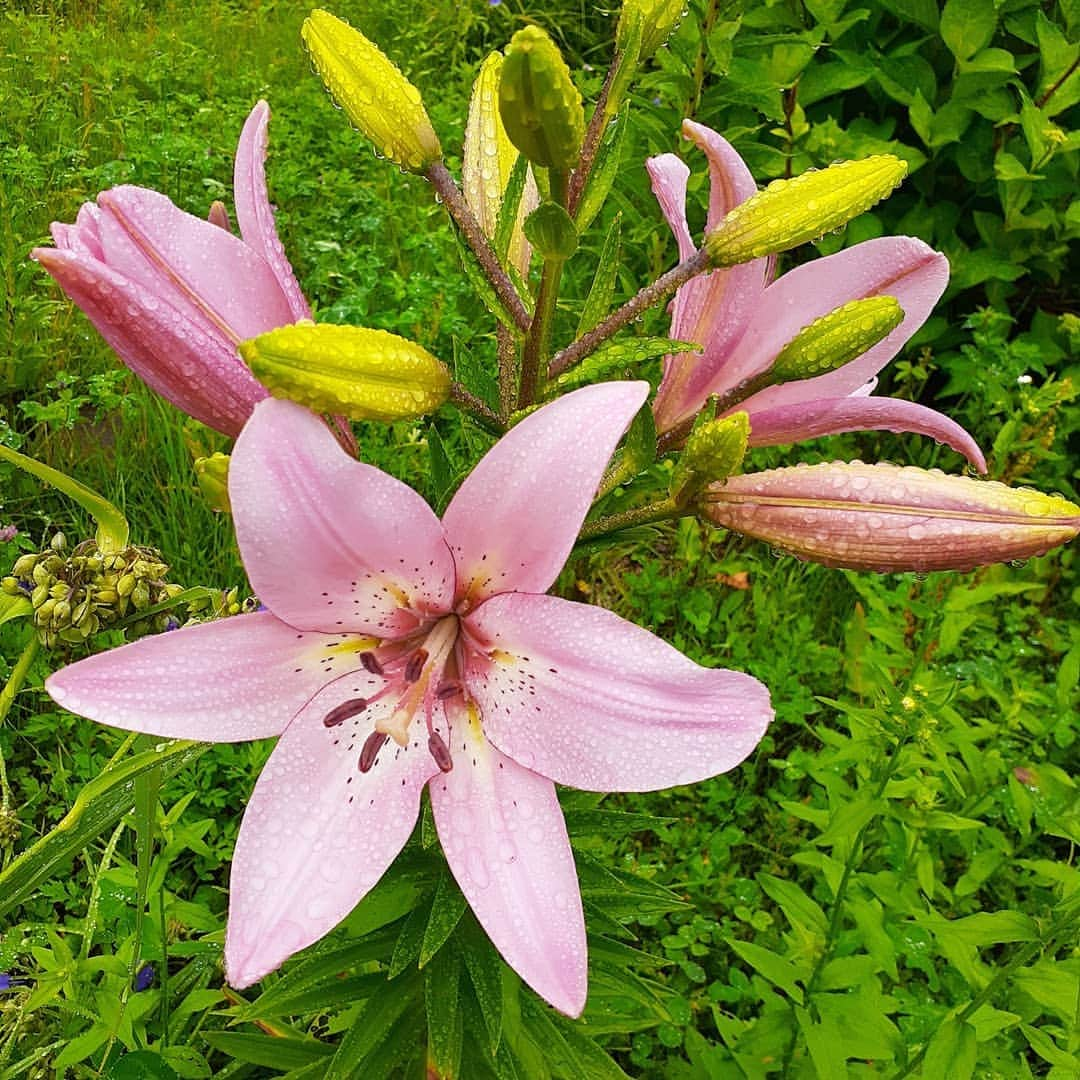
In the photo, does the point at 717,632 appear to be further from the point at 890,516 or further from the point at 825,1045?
the point at 890,516

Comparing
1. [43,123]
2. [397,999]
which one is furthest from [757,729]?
[43,123]

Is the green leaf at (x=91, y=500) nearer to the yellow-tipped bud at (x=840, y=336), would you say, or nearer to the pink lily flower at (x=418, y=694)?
the pink lily flower at (x=418, y=694)

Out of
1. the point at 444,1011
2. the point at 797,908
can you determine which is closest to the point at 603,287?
the point at 444,1011

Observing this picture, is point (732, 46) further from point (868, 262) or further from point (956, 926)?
point (956, 926)

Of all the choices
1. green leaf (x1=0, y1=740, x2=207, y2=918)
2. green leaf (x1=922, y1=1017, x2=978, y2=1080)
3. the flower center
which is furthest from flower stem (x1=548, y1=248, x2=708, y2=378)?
green leaf (x1=922, y1=1017, x2=978, y2=1080)

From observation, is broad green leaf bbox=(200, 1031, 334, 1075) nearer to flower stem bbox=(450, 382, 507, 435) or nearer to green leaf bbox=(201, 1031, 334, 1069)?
green leaf bbox=(201, 1031, 334, 1069)

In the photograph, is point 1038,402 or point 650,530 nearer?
point 650,530
